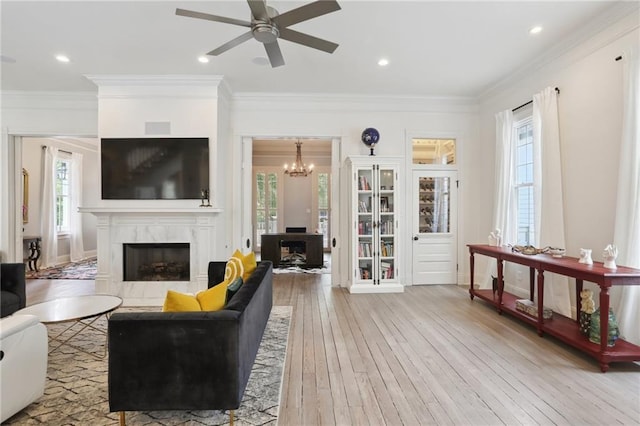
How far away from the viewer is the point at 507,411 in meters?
2.04

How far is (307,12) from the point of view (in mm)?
2266

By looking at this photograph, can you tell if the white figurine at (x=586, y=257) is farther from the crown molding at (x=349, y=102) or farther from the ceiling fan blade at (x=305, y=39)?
the crown molding at (x=349, y=102)

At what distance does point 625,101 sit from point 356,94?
3.44 metres

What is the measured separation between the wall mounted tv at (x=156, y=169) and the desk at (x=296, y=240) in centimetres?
284

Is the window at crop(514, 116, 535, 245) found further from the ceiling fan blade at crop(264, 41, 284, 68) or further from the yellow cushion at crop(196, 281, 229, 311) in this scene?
the yellow cushion at crop(196, 281, 229, 311)

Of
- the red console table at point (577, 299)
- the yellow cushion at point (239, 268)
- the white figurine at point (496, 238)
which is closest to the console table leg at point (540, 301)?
the red console table at point (577, 299)

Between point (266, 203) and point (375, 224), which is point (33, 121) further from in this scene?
point (375, 224)

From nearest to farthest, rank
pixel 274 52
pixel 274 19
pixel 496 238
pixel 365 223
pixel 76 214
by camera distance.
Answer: pixel 274 19 < pixel 274 52 < pixel 496 238 < pixel 365 223 < pixel 76 214

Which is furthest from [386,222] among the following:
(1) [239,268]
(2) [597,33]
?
(2) [597,33]

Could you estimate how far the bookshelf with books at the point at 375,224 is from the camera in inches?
199

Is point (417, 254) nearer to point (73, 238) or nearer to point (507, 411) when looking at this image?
point (507, 411)

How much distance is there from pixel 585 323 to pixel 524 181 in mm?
2203

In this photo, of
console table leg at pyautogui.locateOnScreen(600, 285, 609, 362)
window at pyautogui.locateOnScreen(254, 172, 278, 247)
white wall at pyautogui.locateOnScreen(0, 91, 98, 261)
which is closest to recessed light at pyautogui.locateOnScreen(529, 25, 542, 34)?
console table leg at pyautogui.locateOnScreen(600, 285, 609, 362)

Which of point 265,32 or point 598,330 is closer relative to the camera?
point 265,32
